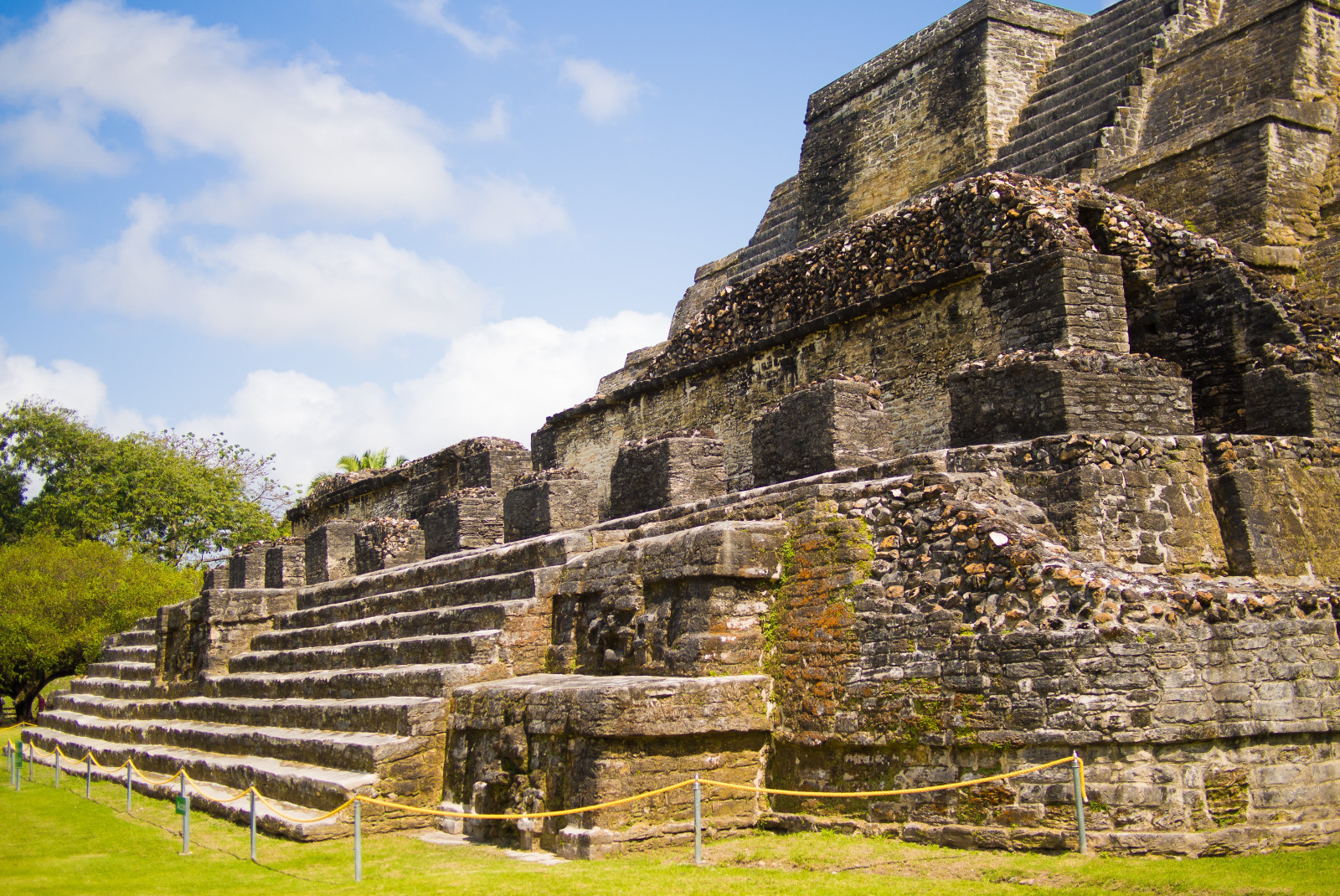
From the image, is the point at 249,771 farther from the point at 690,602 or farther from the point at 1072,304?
the point at 1072,304

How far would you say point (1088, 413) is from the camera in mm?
6906

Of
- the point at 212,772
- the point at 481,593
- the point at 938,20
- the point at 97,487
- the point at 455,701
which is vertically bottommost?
the point at 212,772

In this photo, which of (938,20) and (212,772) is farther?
(938,20)

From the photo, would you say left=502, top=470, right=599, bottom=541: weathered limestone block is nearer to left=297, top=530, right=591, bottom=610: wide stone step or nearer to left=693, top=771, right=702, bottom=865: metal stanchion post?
left=297, top=530, right=591, bottom=610: wide stone step

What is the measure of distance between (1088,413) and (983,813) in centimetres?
279

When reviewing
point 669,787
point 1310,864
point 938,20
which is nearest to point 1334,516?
point 1310,864

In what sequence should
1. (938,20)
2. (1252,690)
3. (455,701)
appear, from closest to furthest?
(1252,690), (455,701), (938,20)

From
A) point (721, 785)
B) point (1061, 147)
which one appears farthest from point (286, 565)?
point (1061, 147)

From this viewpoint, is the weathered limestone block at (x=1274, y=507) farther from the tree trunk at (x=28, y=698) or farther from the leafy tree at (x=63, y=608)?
the tree trunk at (x=28, y=698)

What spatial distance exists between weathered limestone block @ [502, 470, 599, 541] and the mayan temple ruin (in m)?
0.05

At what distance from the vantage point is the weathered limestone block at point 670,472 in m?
9.88

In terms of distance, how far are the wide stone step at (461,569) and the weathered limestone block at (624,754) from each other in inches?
83.9

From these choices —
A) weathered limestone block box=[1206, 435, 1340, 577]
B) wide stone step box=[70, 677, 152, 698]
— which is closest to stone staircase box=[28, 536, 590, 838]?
wide stone step box=[70, 677, 152, 698]

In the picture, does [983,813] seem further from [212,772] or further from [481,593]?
[212,772]
